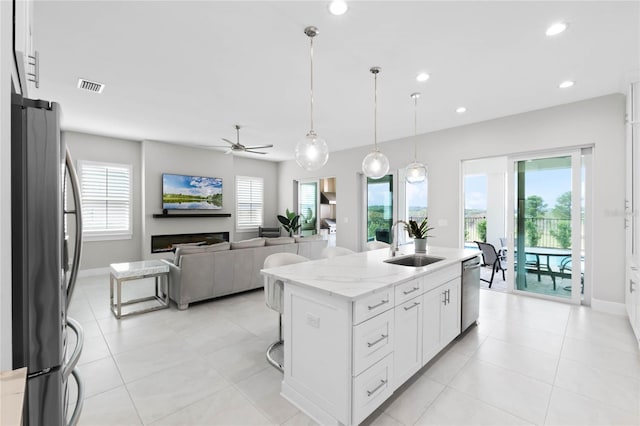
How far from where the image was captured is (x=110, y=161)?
5.93 metres

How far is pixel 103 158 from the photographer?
5.84 m

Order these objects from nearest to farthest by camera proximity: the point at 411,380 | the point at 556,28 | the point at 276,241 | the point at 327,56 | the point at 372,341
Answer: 1. the point at 372,341
2. the point at 411,380
3. the point at 556,28
4. the point at 327,56
5. the point at 276,241

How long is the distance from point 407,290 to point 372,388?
2.24 ft

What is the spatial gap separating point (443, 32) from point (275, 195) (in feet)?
22.6

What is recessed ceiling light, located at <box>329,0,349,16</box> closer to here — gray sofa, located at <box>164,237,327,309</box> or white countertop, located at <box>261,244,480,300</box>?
white countertop, located at <box>261,244,480,300</box>

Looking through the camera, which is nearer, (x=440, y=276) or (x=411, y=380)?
(x=411, y=380)

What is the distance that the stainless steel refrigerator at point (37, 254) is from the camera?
3.05 ft

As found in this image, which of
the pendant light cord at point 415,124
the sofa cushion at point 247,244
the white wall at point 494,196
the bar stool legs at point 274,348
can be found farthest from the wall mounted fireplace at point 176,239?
the white wall at point 494,196

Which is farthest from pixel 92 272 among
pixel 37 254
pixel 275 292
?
pixel 37 254

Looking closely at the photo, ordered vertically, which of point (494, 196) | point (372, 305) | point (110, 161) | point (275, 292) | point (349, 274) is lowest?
point (275, 292)

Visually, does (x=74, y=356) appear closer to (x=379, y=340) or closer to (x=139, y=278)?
(x=379, y=340)

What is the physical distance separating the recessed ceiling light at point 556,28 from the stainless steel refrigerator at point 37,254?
334cm

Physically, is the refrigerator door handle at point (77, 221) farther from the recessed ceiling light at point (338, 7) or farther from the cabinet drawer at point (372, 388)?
the recessed ceiling light at point (338, 7)

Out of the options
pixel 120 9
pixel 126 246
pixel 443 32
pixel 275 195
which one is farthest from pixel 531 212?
pixel 126 246
